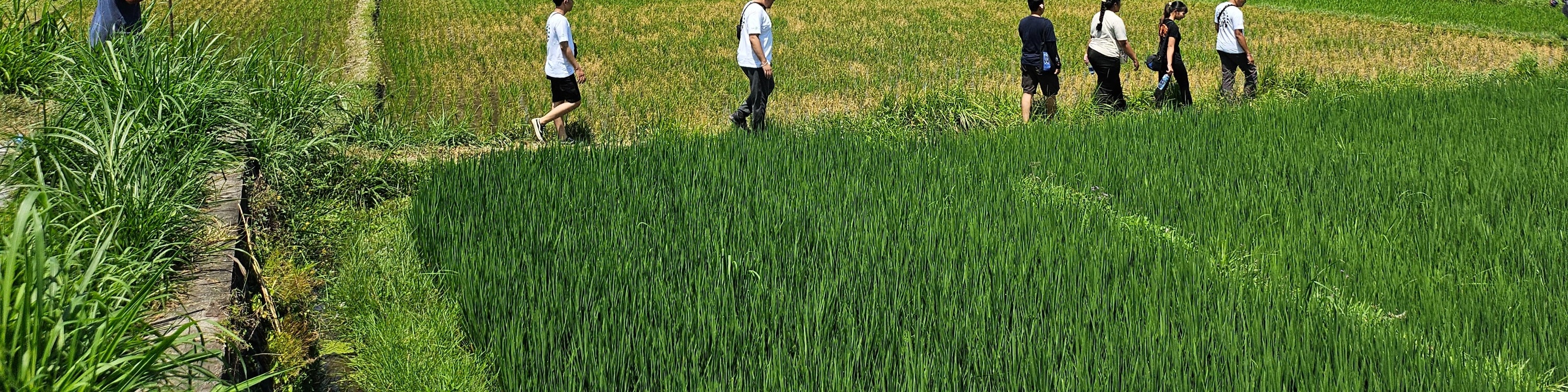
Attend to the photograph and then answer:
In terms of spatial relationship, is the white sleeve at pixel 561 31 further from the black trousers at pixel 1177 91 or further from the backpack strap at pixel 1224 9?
the backpack strap at pixel 1224 9

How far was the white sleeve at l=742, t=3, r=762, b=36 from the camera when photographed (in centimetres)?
654

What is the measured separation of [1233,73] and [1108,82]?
4.07 feet

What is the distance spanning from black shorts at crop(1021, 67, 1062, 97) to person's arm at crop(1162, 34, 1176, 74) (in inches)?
32.2

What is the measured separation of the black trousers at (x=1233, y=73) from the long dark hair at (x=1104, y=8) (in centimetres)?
114

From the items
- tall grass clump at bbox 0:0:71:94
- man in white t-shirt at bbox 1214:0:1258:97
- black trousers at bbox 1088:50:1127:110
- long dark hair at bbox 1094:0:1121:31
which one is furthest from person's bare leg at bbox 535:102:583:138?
man in white t-shirt at bbox 1214:0:1258:97

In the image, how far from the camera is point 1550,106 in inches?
254

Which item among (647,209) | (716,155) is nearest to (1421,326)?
(647,209)

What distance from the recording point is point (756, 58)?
6.70 metres

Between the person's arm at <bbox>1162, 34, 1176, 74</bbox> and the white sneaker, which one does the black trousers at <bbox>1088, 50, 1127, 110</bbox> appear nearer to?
the person's arm at <bbox>1162, 34, 1176, 74</bbox>

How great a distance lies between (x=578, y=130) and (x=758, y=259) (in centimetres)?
409

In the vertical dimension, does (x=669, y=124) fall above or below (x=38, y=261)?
below

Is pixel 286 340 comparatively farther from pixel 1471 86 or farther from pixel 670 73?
pixel 1471 86

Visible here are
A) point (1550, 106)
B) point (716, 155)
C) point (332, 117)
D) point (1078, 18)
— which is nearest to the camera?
point (716, 155)

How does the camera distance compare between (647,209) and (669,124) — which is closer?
(647,209)
